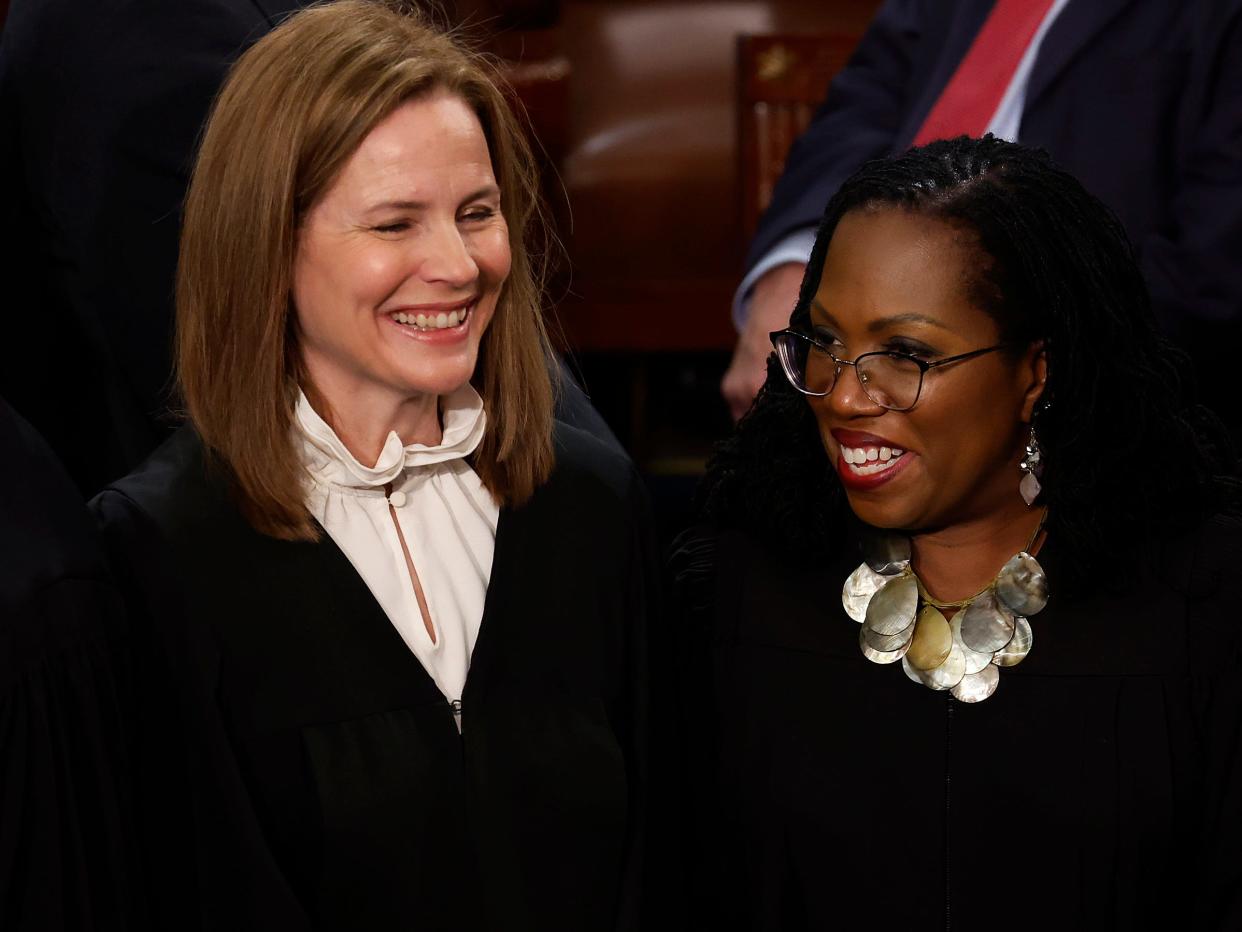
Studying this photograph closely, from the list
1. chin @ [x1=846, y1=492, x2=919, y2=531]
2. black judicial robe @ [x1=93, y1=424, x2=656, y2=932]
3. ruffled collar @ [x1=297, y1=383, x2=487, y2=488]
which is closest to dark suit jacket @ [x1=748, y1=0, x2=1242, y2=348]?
chin @ [x1=846, y1=492, x2=919, y2=531]

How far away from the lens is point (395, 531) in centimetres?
191

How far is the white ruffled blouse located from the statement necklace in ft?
1.49

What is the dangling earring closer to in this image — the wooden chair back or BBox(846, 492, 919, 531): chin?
BBox(846, 492, 919, 531): chin

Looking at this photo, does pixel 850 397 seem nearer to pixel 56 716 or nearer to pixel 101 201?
pixel 56 716

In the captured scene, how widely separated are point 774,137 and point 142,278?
2092mm

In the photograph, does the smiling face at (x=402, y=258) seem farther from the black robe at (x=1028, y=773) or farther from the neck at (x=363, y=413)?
the black robe at (x=1028, y=773)

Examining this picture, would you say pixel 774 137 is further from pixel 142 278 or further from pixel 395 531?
pixel 395 531

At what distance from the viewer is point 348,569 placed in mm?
1851

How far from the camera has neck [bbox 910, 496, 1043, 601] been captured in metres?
1.91

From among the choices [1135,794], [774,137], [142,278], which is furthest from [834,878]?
[774,137]

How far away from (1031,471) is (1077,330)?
18cm

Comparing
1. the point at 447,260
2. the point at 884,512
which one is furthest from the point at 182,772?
the point at 884,512

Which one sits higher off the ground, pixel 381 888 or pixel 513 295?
pixel 513 295

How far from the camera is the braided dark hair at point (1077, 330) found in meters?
1.78
